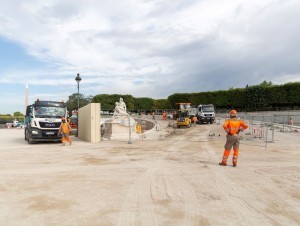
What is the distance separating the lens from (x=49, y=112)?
18906 millimetres

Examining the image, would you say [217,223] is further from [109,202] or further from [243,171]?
[243,171]

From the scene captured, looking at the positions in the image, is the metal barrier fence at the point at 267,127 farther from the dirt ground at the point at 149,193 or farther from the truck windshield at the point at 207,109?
the dirt ground at the point at 149,193

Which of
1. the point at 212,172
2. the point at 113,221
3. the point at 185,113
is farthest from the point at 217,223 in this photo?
the point at 185,113

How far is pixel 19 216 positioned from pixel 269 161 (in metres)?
9.43

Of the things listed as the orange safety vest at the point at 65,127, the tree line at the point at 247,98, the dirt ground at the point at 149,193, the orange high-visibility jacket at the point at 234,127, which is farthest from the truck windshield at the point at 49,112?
the tree line at the point at 247,98

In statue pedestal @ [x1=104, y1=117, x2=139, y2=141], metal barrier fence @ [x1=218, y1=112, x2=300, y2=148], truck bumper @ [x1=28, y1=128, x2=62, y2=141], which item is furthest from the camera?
statue pedestal @ [x1=104, y1=117, x2=139, y2=141]

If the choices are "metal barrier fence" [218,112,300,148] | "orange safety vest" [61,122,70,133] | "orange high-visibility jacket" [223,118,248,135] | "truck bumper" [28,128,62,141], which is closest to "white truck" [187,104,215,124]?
"metal barrier fence" [218,112,300,148]

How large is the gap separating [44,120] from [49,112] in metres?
0.72

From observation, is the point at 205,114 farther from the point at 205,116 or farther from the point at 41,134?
the point at 41,134

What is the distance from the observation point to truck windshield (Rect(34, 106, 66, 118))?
18.6m

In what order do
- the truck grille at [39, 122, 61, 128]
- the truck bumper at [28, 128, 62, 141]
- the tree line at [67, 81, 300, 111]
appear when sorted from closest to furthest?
the truck bumper at [28, 128, 62, 141], the truck grille at [39, 122, 61, 128], the tree line at [67, 81, 300, 111]

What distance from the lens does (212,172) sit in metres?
8.99

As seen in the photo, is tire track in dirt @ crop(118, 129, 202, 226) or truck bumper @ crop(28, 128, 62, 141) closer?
tire track in dirt @ crop(118, 129, 202, 226)

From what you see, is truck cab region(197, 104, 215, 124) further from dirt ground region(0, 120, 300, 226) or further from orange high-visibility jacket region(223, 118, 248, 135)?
orange high-visibility jacket region(223, 118, 248, 135)
